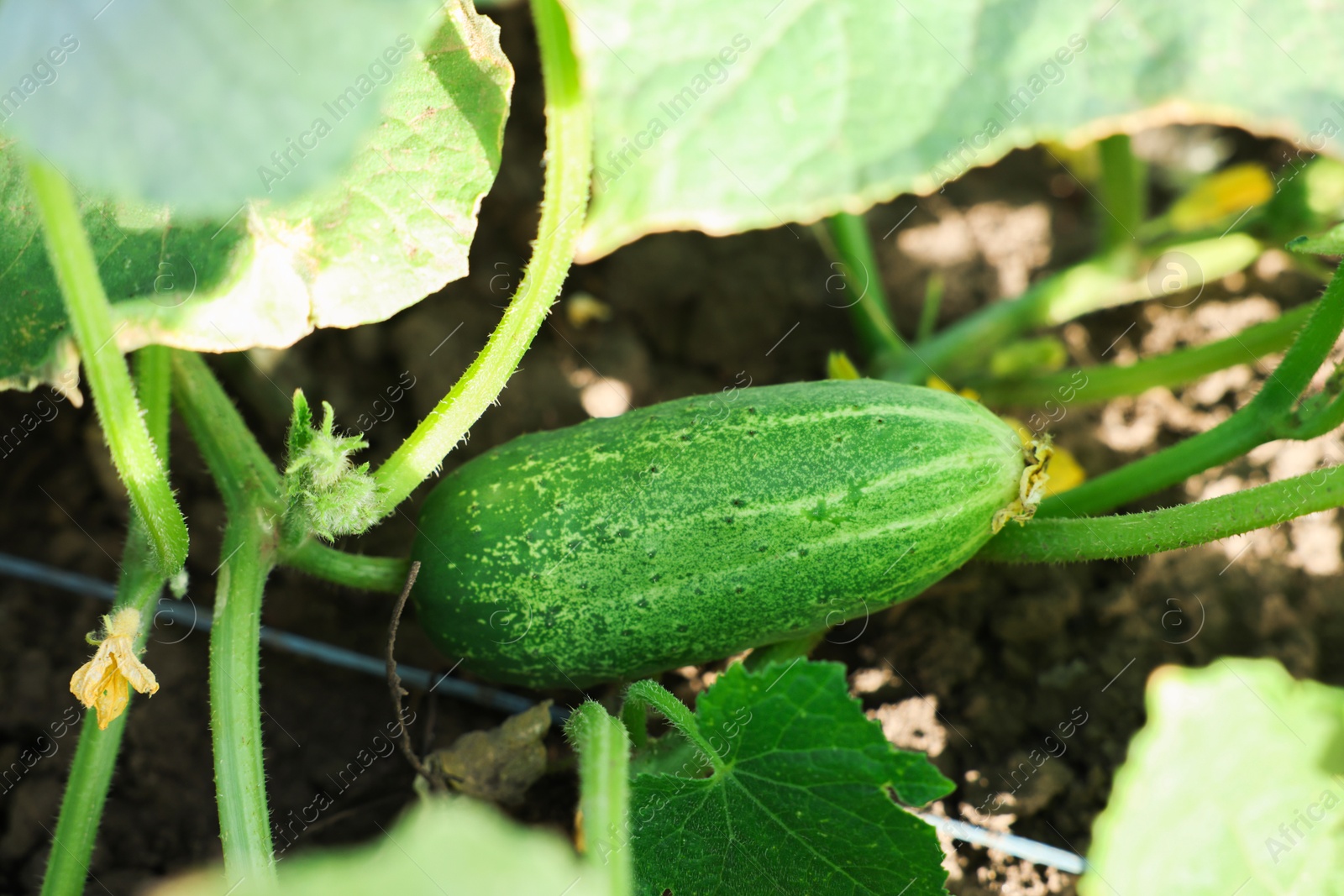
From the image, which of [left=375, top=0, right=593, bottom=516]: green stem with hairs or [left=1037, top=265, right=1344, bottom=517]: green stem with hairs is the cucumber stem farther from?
[left=1037, top=265, right=1344, bottom=517]: green stem with hairs

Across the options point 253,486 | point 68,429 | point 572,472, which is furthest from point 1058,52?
point 68,429

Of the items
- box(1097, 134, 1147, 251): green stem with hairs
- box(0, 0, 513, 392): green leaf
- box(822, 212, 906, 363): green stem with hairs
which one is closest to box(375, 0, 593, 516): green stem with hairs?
box(0, 0, 513, 392): green leaf

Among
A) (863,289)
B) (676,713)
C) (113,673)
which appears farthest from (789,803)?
(863,289)

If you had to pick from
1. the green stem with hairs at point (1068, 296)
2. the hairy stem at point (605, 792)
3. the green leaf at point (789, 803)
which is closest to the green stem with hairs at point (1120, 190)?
the green stem with hairs at point (1068, 296)

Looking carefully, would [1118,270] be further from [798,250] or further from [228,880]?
[228,880]

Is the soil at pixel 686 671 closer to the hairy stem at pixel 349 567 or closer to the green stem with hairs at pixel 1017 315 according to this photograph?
the green stem with hairs at pixel 1017 315
